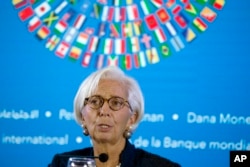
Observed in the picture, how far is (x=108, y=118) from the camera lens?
76.2 inches

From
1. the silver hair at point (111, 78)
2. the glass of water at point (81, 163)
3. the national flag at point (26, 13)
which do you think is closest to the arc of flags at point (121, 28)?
the national flag at point (26, 13)

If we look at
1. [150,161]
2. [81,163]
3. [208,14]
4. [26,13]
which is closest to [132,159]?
[150,161]

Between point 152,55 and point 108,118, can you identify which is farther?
point 152,55

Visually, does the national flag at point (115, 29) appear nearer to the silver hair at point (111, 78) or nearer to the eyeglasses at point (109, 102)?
the silver hair at point (111, 78)

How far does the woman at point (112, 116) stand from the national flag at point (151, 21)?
2.54 ft

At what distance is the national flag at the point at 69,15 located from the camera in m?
2.84

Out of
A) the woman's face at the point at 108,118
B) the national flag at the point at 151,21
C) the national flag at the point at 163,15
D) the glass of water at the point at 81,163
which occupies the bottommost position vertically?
the glass of water at the point at 81,163

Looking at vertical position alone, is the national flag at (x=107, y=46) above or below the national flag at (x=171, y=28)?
below

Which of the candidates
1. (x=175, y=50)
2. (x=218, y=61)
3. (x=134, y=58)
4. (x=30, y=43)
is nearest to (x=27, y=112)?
(x=30, y=43)

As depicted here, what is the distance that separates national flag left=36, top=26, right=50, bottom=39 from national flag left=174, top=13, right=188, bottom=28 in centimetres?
70

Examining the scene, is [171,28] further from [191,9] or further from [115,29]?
[115,29]

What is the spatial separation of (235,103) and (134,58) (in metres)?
0.58

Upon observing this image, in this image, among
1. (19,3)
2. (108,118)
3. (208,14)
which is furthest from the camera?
(19,3)

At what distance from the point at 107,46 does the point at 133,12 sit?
0.23 m
